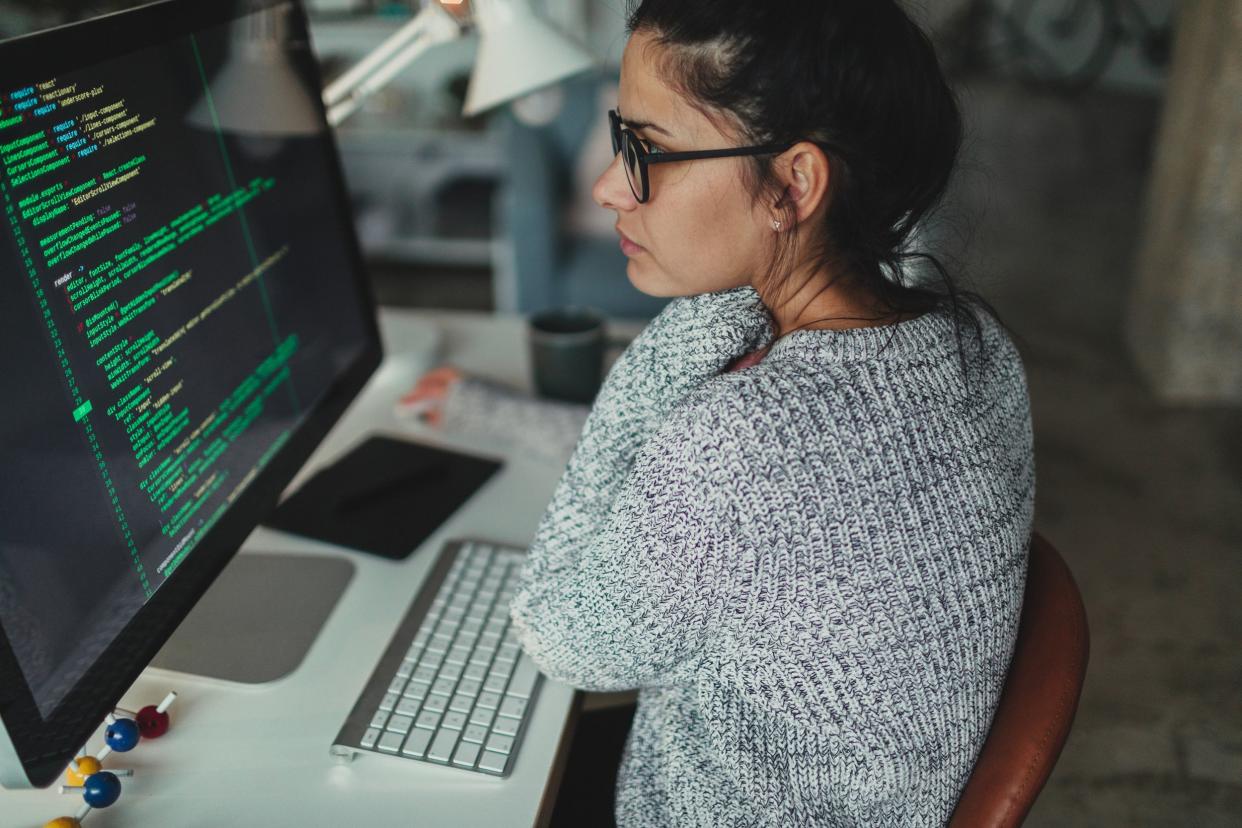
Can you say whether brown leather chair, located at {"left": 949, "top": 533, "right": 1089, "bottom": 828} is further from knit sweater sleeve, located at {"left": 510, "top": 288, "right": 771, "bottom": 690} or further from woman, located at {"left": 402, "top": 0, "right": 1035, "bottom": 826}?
knit sweater sleeve, located at {"left": 510, "top": 288, "right": 771, "bottom": 690}

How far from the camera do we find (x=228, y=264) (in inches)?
33.1

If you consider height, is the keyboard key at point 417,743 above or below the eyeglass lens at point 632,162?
below

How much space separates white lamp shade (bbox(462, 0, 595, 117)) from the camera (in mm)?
1145

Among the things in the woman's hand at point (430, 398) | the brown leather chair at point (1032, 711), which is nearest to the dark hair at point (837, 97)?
the brown leather chair at point (1032, 711)

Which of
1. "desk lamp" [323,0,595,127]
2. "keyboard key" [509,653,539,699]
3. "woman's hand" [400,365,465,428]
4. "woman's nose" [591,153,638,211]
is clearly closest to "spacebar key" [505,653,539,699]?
"keyboard key" [509,653,539,699]

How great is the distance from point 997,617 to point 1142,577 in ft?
5.68

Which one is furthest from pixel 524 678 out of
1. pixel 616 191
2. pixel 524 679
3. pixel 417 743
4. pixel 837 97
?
pixel 837 97

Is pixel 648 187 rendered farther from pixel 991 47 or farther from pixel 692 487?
pixel 991 47

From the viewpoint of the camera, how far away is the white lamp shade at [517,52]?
1145mm

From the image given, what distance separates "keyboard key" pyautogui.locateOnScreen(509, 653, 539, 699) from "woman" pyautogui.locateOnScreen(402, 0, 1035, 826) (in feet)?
0.14

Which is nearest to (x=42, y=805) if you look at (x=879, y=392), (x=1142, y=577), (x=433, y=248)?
(x=879, y=392)

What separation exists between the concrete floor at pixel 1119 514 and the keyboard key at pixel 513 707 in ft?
1.81

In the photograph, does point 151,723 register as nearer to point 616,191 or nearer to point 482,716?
point 482,716

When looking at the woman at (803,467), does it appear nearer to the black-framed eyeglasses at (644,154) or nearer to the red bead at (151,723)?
the black-framed eyeglasses at (644,154)
